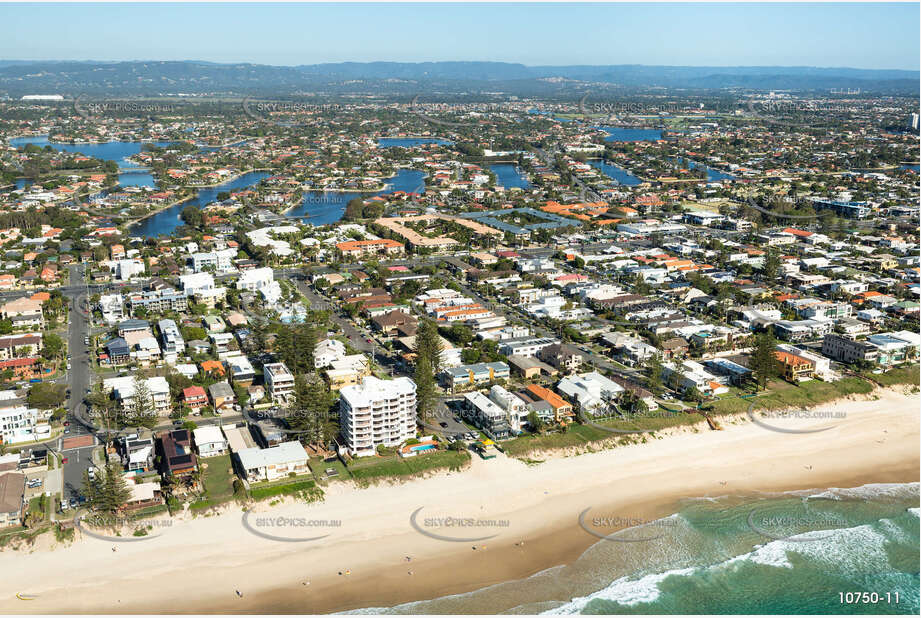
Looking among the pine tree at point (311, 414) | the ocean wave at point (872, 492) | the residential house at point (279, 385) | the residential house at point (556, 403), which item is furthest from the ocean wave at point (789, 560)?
the residential house at point (279, 385)

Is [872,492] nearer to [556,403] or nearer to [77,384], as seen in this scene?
[556,403]

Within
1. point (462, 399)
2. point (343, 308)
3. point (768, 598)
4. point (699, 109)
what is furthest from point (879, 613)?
point (699, 109)

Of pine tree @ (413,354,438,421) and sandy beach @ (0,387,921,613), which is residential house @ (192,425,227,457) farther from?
pine tree @ (413,354,438,421)

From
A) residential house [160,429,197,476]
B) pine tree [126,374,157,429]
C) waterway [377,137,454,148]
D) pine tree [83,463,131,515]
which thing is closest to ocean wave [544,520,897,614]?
residential house [160,429,197,476]

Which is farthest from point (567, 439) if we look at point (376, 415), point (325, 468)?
point (325, 468)

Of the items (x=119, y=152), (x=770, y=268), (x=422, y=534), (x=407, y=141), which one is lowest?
(x=422, y=534)

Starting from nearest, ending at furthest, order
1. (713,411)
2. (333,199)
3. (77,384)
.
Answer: (713,411)
(77,384)
(333,199)
